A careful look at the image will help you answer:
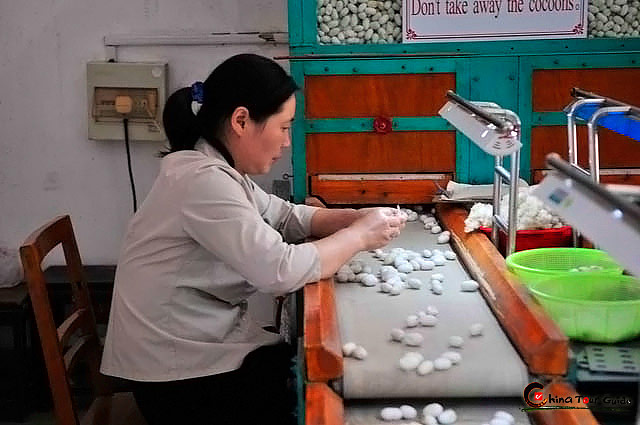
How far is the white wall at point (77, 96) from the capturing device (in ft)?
10.0

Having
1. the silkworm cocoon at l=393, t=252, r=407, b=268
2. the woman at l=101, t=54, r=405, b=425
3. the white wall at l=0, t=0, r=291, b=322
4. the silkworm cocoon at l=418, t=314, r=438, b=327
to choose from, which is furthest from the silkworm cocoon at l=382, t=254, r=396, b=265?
the white wall at l=0, t=0, r=291, b=322

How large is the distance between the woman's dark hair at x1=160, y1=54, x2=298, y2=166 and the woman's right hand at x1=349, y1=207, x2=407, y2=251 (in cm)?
33

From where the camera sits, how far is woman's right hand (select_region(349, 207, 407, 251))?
1950 millimetres

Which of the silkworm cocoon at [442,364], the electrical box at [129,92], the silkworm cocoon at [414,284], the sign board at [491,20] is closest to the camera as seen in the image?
the silkworm cocoon at [442,364]

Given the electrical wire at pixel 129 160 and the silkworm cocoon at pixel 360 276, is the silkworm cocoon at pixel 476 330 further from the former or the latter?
the electrical wire at pixel 129 160

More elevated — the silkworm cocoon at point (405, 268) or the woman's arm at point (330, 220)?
the woman's arm at point (330, 220)

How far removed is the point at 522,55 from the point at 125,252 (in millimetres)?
1315

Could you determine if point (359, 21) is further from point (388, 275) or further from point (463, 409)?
point (463, 409)

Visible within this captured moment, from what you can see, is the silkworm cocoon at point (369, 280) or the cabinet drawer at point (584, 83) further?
the cabinet drawer at point (584, 83)

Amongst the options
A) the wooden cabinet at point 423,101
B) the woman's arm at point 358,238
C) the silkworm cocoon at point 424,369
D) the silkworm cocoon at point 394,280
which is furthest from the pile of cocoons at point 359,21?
the silkworm cocoon at point 424,369

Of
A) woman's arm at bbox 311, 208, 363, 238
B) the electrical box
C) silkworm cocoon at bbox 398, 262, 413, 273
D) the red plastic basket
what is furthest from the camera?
the electrical box

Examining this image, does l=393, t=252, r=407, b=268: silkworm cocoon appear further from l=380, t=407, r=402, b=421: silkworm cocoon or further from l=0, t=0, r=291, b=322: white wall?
l=0, t=0, r=291, b=322: white wall

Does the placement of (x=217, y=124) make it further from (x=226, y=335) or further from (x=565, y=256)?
(x=565, y=256)

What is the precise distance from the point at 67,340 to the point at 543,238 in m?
1.16
